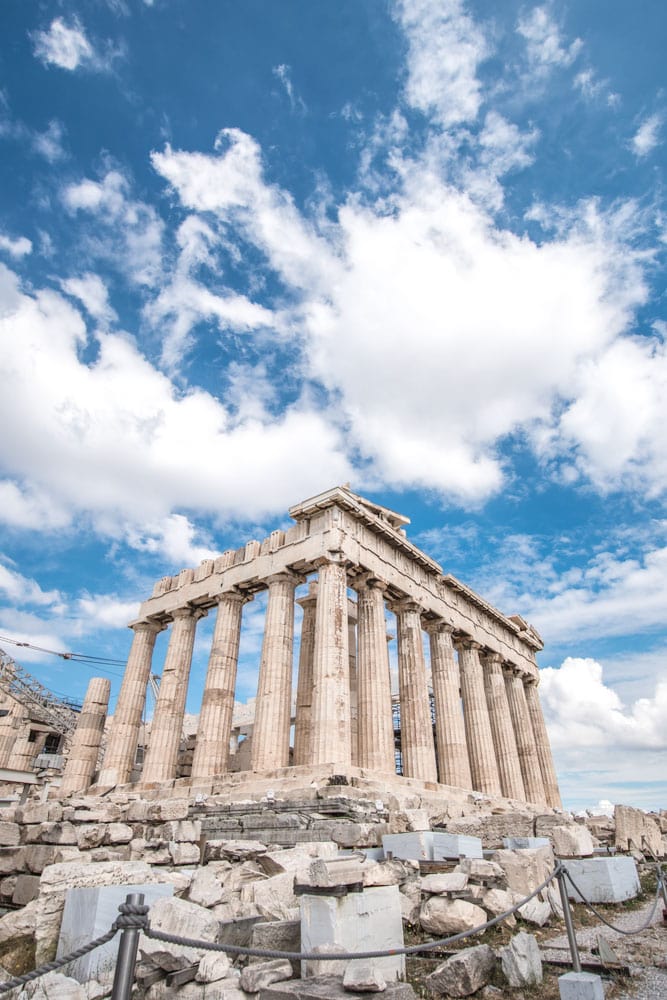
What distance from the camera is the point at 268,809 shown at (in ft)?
46.7

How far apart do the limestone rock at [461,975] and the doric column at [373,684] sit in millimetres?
15162

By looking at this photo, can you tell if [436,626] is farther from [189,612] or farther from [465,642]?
[189,612]

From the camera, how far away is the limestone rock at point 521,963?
5.05 metres

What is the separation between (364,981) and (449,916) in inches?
85.0

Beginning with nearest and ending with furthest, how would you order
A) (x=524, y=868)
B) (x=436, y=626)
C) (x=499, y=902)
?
(x=499, y=902)
(x=524, y=868)
(x=436, y=626)

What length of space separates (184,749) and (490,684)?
17.2 metres

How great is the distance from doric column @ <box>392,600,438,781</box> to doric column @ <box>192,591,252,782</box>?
6.81 meters

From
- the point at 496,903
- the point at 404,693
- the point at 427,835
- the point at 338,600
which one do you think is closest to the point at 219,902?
the point at 496,903

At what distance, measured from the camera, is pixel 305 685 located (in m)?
24.5

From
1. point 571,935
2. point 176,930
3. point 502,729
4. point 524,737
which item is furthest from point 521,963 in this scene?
point 524,737

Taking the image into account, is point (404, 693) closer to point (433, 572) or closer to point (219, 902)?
point (433, 572)

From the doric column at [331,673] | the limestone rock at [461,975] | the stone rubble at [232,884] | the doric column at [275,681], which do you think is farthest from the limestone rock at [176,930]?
the doric column at [275,681]

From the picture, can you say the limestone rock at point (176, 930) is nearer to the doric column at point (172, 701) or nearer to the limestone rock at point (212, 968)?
the limestone rock at point (212, 968)

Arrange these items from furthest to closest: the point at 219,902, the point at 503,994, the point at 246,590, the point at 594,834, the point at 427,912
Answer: the point at 246,590
the point at 594,834
the point at 219,902
the point at 427,912
the point at 503,994
